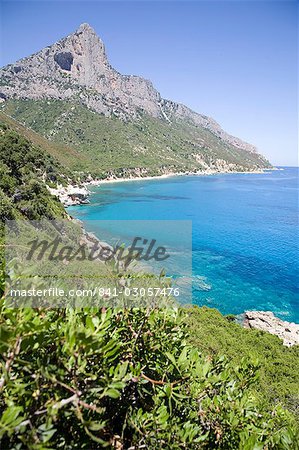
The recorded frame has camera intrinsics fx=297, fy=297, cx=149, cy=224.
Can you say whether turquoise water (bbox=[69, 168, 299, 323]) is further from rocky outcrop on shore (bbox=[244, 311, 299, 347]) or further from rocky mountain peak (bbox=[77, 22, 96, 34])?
rocky mountain peak (bbox=[77, 22, 96, 34])

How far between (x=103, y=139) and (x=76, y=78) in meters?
48.8

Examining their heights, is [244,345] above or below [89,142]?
below

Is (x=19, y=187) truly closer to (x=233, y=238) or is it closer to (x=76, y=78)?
(x=233, y=238)

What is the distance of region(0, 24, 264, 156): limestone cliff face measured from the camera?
374ft

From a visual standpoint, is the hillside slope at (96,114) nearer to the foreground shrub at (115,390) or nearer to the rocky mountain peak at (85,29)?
the rocky mountain peak at (85,29)

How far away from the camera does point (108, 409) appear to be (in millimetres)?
2152

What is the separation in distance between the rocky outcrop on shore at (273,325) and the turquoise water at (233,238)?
1.60 m

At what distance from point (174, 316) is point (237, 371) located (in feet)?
2.69

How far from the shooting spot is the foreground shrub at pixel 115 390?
4.72ft

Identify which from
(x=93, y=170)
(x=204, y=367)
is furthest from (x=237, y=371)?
(x=93, y=170)

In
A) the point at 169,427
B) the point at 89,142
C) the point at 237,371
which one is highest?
the point at 89,142

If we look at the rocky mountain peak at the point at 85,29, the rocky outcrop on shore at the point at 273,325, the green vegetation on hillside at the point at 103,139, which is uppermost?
the rocky mountain peak at the point at 85,29

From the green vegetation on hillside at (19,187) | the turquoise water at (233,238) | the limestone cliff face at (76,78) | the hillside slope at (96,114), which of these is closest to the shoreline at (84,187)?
the turquoise water at (233,238)

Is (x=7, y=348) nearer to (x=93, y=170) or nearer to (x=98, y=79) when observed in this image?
(x=93, y=170)
